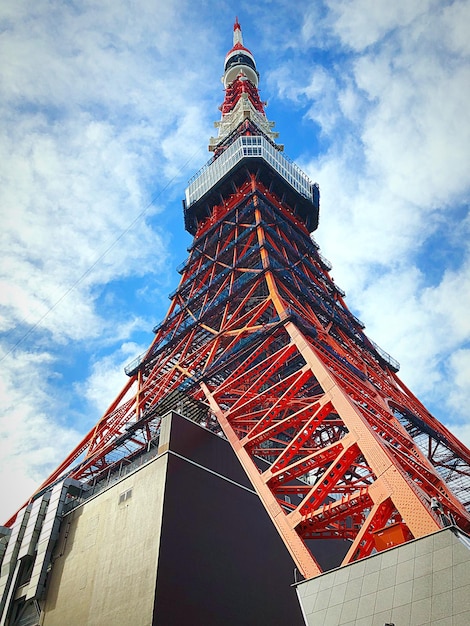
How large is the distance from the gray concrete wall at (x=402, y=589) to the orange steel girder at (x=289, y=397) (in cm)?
65

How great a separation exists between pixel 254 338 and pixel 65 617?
468 inches

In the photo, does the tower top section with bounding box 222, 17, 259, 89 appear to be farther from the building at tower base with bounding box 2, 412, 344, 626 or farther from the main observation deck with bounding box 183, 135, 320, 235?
the building at tower base with bounding box 2, 412, 344, 626

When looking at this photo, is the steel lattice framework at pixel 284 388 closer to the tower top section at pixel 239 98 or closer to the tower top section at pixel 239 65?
the tower top section at pixel 239 98

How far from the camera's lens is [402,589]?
7.96 metres

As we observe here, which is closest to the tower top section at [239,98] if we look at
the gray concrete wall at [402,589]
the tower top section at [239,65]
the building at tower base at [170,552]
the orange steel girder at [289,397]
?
the tower top section at [239,65]

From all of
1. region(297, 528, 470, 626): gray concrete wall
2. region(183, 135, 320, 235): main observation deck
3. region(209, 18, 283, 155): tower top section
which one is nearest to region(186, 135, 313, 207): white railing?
region(183, 135, 320, 235): main observation deck

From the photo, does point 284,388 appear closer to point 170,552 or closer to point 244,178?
point 170,552

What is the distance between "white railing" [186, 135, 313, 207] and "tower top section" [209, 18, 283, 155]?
4192 mm

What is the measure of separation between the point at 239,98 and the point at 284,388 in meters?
40.0

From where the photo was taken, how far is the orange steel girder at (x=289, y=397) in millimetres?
11000

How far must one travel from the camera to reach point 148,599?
1352 centimetres

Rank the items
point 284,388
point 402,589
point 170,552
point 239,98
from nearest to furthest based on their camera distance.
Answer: point 402,589 → point 170,552 → point 284,388 → point 239,98

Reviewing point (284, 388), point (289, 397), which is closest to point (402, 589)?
point (289, 397)

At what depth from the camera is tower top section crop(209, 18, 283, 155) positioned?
46938mm
